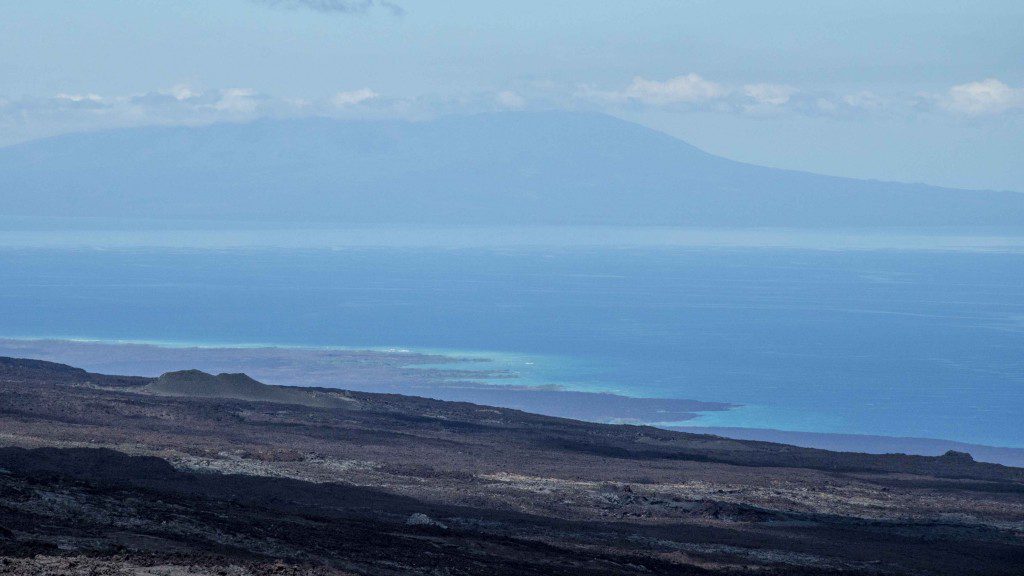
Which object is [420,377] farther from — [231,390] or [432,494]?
[432,494]

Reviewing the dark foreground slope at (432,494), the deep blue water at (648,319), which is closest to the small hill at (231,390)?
the dark foreground slope at (432,494)

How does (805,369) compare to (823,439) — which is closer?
(823,439)

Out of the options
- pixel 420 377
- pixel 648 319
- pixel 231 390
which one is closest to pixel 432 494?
pixel 231 390

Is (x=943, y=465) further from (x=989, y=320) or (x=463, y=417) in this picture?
(x=989, y=320)

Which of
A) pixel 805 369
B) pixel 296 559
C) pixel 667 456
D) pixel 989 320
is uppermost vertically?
pixel 989 320

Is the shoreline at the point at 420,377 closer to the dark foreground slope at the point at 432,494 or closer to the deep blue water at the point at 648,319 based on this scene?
the deep blue water at the point at 648,319

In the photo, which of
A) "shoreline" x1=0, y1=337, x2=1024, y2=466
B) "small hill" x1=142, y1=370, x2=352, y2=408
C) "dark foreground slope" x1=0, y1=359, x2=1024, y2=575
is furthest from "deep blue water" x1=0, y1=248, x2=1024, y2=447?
"dark foreground slope" x1=0, y1=359, x2=1024, y2=575

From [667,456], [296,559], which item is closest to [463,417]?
[667,456]

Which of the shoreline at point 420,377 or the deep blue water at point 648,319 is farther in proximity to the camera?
the deep blue water at point 648,319
